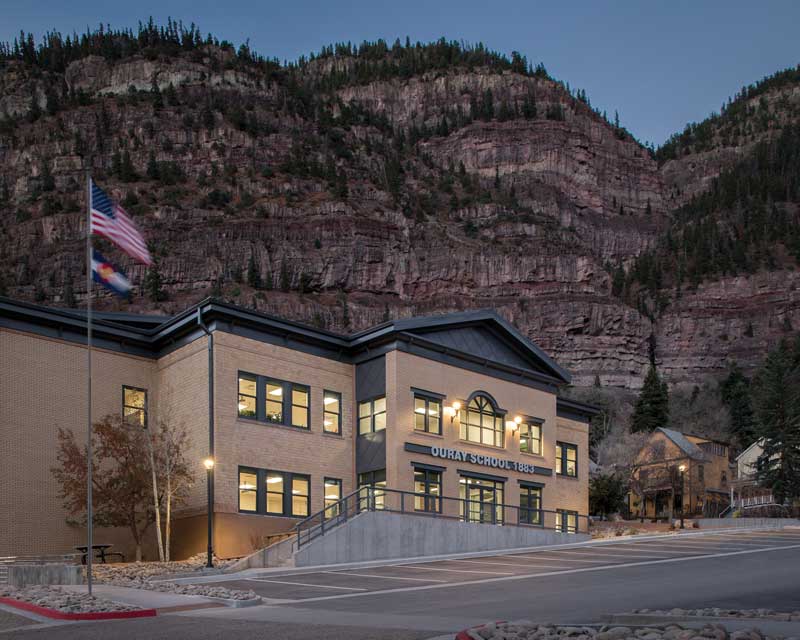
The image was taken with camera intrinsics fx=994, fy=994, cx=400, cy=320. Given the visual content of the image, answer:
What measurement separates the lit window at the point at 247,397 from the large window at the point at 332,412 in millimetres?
3482

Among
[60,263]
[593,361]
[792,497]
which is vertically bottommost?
[792,497]

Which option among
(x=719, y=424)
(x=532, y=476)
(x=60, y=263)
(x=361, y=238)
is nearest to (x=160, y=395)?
(x=532, y=476)

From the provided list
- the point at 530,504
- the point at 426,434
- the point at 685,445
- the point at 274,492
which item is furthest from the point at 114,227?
the point at 685,445

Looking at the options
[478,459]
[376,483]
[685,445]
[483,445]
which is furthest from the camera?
[685,445]

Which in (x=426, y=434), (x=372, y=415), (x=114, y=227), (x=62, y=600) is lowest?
(x=62, y=600)

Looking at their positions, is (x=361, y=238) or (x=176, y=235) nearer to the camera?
(x=176, y=235)

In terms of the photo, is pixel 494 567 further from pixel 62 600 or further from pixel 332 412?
pixel 62 600

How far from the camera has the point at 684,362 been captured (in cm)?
19550

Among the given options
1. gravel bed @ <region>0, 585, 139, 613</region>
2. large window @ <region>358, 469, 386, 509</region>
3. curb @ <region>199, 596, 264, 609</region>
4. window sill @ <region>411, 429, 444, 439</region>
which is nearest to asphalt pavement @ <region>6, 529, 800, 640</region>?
curb @ <region>199, 596, 264, 609</region>

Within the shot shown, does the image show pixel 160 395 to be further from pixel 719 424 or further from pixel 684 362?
pixel 684 362

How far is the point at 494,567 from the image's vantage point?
29.6 m

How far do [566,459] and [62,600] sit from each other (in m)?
35.0

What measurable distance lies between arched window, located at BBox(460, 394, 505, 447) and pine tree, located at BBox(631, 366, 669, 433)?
84882 mm

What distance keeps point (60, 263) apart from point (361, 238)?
5673cm
